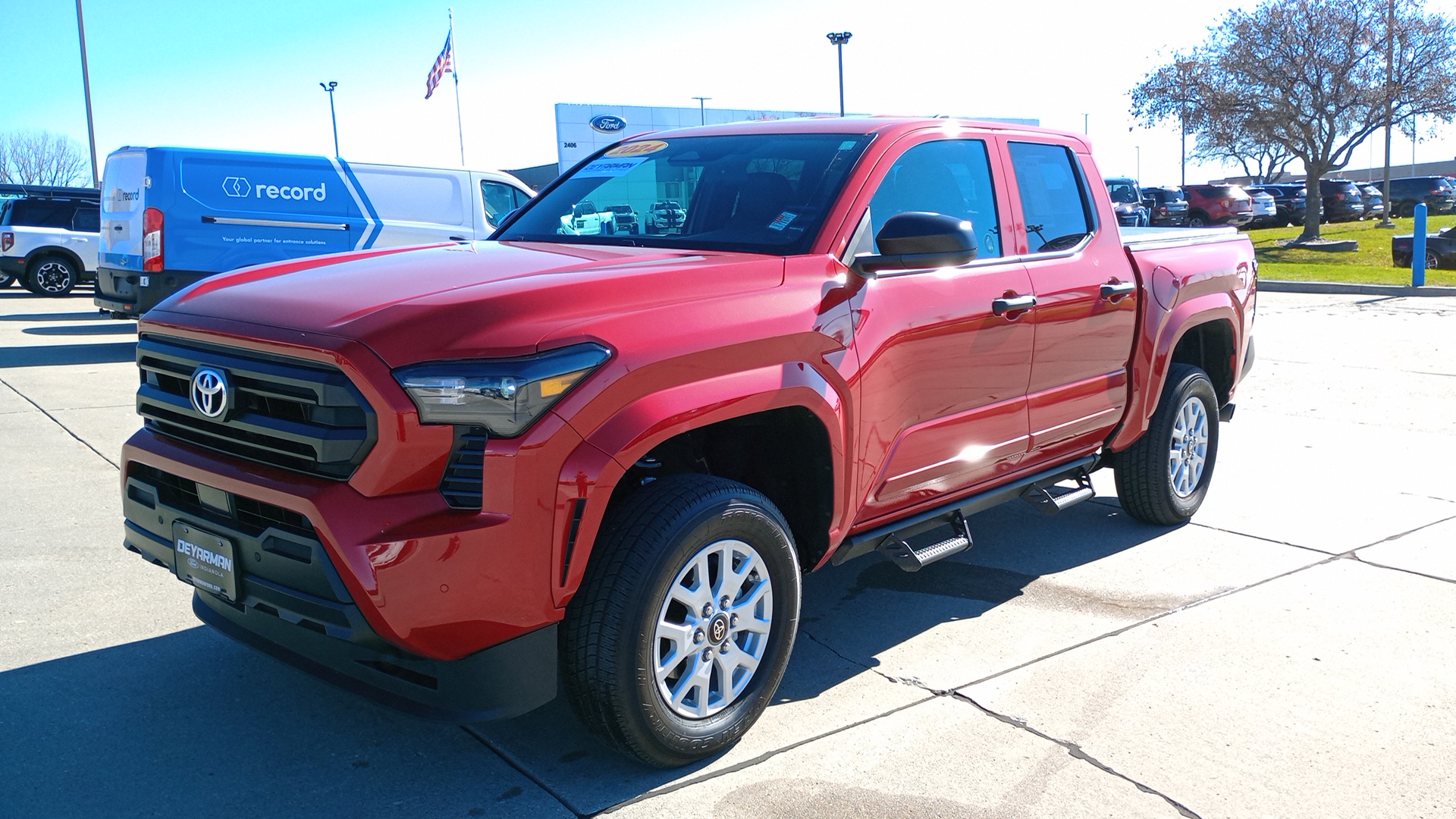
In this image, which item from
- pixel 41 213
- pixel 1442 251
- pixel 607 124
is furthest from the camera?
pixel 607 124

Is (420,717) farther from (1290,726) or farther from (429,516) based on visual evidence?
(1290,726)

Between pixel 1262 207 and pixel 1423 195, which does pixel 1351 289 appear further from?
pixel 1423 195

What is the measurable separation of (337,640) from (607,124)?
41.9 metres

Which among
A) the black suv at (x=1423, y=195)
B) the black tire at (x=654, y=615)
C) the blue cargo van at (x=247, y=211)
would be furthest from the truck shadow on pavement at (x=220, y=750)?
the black suv at (x=1423, y=195)

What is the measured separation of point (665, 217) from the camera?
4035mm

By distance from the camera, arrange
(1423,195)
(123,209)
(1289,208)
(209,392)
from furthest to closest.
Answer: (1423,195) < (1289,208) < (123,209) < (209,392)

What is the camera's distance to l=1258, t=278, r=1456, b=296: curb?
16938 millimetres

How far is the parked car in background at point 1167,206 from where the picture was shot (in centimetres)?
3650

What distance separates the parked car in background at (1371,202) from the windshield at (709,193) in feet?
143

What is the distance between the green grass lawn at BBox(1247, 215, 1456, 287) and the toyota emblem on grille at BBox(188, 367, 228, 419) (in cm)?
1863

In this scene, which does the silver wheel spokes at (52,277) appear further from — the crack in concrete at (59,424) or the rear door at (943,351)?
the rear door at (943,351)

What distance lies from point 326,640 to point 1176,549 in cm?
389

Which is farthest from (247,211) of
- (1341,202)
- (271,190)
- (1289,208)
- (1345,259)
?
(1289,208)

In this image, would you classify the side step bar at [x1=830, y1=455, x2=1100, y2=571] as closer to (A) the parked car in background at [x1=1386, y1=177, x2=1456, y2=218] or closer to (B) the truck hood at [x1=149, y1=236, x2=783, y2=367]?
(B) the truck hood at [x1=149, y1=236, x2=783, y2=367]
